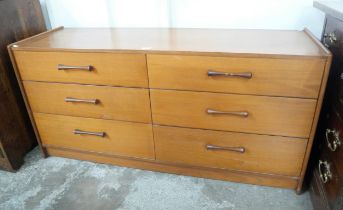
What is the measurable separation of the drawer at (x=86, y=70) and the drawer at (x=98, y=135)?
23cm

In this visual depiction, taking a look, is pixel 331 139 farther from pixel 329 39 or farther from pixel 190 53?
pixel 190 53

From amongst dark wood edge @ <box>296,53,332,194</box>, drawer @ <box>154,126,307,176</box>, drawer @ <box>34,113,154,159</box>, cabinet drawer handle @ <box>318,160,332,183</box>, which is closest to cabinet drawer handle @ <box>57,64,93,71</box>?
drawer @ <box>34,113,154,159</box>

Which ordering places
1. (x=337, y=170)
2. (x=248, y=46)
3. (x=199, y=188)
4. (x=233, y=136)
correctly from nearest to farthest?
(x=337, y=170) → (x=248, y=46) → (x=233, y=136) → (x=199, y=188)

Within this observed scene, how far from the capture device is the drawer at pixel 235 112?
3.57 feet

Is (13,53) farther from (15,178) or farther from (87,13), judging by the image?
(15,178)

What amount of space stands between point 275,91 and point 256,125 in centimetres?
18

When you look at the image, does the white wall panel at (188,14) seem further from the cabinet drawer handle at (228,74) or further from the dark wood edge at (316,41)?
the cabinet drawer handle at (228,74)

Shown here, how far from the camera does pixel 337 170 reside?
3.16 ft

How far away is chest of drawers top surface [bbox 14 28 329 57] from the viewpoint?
1062 millimetres

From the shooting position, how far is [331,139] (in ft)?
3.45

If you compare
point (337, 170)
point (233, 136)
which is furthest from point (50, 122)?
point (337, 170)

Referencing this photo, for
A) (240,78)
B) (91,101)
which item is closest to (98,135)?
(91,101)

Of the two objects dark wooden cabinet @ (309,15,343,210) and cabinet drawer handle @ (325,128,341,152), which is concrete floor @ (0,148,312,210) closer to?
dark wooden cabinet @ (309,15,343,210)

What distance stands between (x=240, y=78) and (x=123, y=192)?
0.80 m
